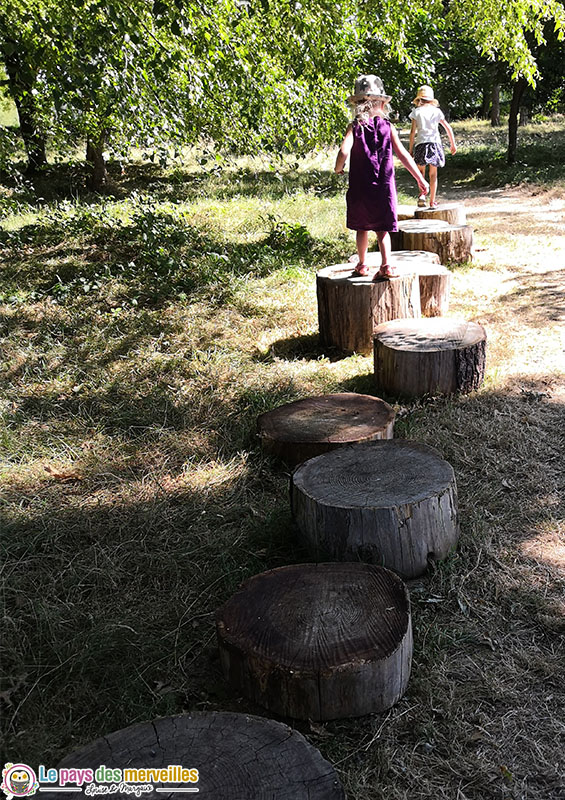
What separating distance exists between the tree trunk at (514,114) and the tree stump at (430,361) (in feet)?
40.8

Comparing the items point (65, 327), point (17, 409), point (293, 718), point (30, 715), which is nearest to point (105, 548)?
point (30, 715)

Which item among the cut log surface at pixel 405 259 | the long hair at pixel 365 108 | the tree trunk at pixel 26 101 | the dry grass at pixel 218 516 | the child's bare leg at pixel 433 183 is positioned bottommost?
the dry grass at pixel 218 516

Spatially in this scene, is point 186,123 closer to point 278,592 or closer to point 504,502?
point 504,502

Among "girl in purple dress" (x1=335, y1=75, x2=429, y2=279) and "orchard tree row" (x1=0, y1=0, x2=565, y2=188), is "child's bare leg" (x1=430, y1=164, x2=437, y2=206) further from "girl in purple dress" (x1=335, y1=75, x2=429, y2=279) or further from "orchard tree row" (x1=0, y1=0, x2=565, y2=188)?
"girl in purple dress" (x1=335, y1=75, x2=429, y2=279)

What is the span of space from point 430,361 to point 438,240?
12.3 ft

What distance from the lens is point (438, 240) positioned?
7.88m

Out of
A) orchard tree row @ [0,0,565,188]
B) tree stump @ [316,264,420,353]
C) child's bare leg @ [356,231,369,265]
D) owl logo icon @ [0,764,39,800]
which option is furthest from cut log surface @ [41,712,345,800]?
child's bare leg @ [356,231,369,265]

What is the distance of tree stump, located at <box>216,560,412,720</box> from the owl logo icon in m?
0.70

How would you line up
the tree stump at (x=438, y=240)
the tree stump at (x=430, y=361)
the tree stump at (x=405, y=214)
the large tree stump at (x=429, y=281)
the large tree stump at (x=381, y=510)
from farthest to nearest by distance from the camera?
the tree stump at (x=405, y=214), the tree stump at (x=438, y=240), the large tree stump at (x=429, y=281), the tree stump at (x=430, y=361), the large tree stump at (x=381, y=510)

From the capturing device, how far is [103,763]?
1737 millimetres

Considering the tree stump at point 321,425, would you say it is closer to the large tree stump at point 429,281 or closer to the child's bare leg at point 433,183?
the large tree stump at point 429,281

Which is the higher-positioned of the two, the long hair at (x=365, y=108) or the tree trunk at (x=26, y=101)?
the tree trunk at (x=26, y=101)

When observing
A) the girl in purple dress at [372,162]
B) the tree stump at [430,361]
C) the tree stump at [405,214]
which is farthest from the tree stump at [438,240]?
the tree stump at [430,361]

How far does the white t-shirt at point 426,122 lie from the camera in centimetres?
911
